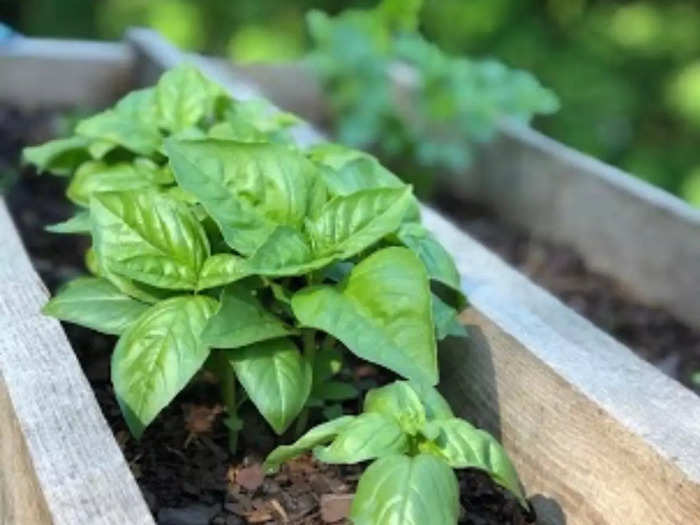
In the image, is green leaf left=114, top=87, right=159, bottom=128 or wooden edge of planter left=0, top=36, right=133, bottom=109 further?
wooden edge of planter left=0, top=36, right=133, bottom=109

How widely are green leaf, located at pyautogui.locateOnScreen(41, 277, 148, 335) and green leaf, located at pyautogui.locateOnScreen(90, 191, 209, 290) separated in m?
0.05

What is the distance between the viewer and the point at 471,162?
2.61 meters

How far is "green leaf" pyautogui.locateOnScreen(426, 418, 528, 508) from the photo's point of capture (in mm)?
1121

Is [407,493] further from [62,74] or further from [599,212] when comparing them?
[62,74]

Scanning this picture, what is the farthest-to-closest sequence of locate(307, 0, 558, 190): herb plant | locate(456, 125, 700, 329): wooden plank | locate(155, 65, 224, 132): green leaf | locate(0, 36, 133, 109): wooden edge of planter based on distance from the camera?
locate(0, 36, 133, 109): wooden edge of planter
locate(307, 0, 558, 190): herb plant
locate(456, 125, 700, 329): wooden plank
locate(155, 65, 224, 132): green leaf

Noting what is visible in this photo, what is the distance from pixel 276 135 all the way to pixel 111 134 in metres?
0.21

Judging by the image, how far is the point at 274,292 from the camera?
4.10 feet

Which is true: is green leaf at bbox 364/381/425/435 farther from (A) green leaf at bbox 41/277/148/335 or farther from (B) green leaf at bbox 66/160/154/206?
(B) green leaf at bbox 66/160/154/206

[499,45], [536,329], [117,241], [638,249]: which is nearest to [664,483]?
[536,329]

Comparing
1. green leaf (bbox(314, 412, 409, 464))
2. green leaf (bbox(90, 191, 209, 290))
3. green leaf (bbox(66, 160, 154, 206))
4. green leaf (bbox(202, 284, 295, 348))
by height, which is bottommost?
green leaf (bbox(66, 160, 154, 206))

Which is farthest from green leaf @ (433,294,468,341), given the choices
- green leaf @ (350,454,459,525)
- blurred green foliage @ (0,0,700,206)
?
blurred green foliage @ (0,0,700,206)

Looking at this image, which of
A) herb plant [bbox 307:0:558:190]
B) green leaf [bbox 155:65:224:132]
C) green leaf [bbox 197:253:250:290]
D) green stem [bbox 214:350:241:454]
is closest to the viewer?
green leaf [bbox 197:253:250:290]

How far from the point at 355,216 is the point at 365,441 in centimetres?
24

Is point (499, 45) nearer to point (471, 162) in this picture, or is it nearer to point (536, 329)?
point (471, 162)
